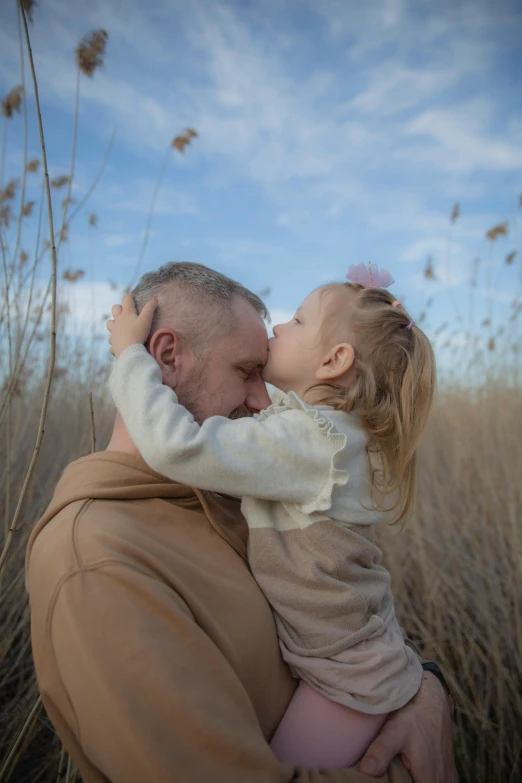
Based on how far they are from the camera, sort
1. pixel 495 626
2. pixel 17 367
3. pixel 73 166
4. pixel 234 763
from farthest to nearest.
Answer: pixel 495 626, pixel 17 367, pixel 73 166, pixel 234 763

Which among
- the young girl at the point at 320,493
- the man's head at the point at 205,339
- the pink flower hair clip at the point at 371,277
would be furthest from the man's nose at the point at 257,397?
the pink flower hair clip at the point at 371,277

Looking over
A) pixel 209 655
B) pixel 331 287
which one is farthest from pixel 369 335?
pixel 209 655

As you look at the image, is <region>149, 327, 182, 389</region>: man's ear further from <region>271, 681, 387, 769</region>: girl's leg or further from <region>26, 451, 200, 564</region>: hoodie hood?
<region>271, 681, 387, 769</region>: girl's leg

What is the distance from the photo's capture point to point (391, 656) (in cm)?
146

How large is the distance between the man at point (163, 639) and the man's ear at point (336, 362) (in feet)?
1.30

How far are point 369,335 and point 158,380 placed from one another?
0.70 meters

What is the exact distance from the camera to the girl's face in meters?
1.81

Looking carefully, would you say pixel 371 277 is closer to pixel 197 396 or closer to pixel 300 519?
pixel 197 396

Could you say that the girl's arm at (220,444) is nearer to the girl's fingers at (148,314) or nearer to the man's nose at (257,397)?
the girl's fingers at (148,314)

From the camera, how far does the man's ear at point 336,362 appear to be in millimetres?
1746

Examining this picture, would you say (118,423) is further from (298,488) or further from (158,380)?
(298,488)

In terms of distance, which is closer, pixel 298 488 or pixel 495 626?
pixel 298 488

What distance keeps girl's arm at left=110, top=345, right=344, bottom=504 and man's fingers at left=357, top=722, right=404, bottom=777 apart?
58 centimetres

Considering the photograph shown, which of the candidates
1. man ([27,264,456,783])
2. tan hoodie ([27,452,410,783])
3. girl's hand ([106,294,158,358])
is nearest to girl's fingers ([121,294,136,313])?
girl's hand ([106,294,158,358])
